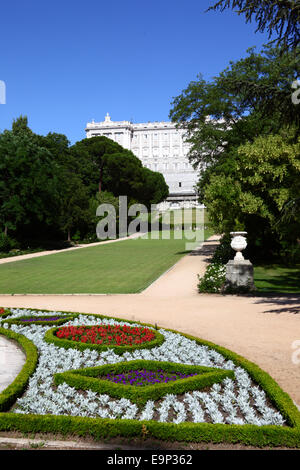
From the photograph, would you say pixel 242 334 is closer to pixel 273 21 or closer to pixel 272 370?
pixel 272 370

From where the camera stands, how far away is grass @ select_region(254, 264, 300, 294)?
13.3 m

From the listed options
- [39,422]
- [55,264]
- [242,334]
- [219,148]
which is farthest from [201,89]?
[39,422]

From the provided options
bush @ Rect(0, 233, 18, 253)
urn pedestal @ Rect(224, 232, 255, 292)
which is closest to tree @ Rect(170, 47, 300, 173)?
urn pedestal @ Rect(224, 232, 255, 292)

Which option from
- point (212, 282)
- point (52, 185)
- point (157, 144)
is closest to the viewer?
point (212, 282)

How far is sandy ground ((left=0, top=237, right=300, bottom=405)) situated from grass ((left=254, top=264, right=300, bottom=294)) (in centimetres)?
154

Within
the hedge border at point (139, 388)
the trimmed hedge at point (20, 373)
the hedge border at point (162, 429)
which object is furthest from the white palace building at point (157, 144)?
the hedge border at point (162, 429)

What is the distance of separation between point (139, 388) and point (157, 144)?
121 m

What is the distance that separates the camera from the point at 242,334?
7.70 meters

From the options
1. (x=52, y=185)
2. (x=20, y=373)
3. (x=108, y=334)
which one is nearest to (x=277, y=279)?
(x=108, y=334)

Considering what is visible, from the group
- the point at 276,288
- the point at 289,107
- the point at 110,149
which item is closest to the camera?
the point at 289,107

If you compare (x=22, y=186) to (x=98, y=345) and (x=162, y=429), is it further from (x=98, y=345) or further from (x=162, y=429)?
(x=162, y=429)

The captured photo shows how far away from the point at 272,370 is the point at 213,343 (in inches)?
49.5

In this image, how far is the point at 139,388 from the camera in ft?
15.9

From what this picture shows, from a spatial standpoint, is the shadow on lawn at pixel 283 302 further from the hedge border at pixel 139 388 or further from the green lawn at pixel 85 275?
the hedge border at pixel 139 388
